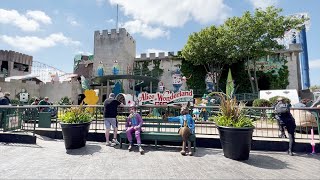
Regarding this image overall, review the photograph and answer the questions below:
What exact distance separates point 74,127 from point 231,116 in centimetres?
460

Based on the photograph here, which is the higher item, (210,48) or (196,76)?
(210,48)

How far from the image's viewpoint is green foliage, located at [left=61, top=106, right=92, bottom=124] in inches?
247

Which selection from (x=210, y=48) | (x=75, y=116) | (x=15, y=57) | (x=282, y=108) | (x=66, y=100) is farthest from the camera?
(x=15, y=57)

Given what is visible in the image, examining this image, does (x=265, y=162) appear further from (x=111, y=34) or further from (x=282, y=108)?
(x=111, y=34)

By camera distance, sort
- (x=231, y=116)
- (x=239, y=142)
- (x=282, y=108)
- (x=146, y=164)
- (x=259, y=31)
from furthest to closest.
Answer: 1. (x=259, y=31)
2. (x=282, y=108)
3. (x=231, y=116)
4. (x=239, y=142)
5. (x=146, y=164)

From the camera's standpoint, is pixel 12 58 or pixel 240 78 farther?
pixel 12 58

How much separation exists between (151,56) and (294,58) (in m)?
19.5

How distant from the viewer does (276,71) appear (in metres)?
26.4

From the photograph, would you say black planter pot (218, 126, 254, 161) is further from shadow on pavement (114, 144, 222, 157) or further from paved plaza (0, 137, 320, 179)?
shadow on pavement (114, 144, 222, 157)

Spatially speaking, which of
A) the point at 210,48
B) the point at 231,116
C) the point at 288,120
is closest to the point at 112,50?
the point at 210,48

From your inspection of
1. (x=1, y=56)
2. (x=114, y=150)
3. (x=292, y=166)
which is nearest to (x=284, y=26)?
(x=292, y=166)

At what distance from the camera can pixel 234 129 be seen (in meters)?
5.09

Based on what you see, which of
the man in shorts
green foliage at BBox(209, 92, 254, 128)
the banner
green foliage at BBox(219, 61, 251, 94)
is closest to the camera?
green foliage at BBox(209, 92, 254, 128)

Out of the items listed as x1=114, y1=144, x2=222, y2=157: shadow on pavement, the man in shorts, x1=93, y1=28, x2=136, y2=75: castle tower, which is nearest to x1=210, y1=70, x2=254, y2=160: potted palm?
x1=114, y1=144, x2=222, y2=157: shadow on pavement
